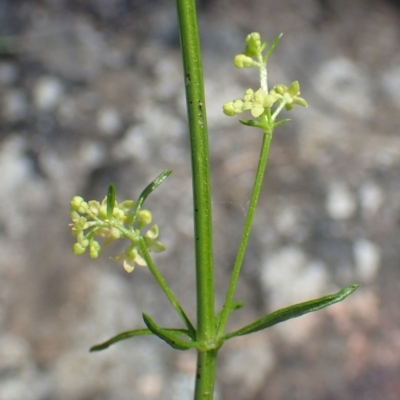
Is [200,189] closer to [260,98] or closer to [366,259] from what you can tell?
[260,98]

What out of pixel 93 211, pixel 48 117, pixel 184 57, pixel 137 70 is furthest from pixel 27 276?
pixel 184 57

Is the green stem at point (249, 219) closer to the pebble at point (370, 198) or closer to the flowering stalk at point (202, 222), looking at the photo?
the flowering stalk at point (202, 222)

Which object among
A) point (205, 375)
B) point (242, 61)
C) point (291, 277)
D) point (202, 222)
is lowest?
point (205, 375)

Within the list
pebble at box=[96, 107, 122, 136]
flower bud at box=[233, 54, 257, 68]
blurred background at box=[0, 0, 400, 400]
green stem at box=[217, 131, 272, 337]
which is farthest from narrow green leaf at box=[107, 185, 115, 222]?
pebble at box=[96, 107, 122, 136]

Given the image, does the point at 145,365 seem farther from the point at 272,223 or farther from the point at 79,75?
the point at 79,75

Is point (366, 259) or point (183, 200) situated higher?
point (183, 200)

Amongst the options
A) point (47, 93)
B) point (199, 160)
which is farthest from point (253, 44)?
point (47, 93)
